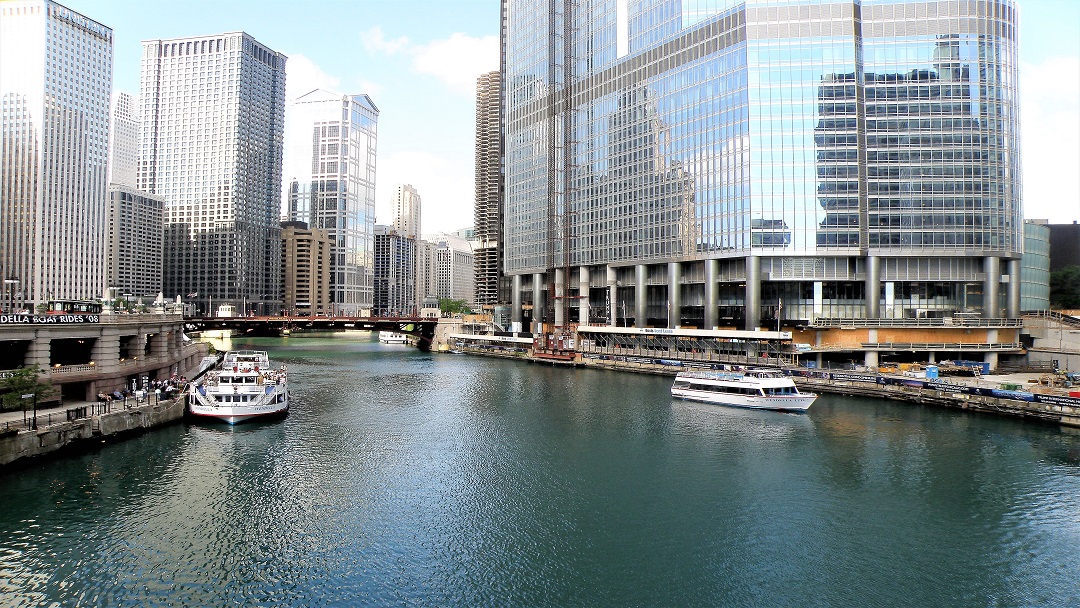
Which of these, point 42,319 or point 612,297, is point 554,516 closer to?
point 42,319

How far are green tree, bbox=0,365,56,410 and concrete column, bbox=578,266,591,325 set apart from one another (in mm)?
132562

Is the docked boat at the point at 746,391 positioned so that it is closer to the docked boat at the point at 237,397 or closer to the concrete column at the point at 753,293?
the concrete column at the point at 753,293

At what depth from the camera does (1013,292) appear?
417 feet

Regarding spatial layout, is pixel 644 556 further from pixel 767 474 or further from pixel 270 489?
pixel 270 489

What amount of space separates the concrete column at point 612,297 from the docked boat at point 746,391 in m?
70.5

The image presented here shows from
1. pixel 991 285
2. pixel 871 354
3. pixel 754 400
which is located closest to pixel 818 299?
pixel 871 354

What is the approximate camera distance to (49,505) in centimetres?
4397

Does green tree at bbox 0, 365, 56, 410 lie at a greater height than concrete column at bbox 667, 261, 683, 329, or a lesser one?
lesser

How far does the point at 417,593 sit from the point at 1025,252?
523ft

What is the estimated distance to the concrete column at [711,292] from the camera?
457 feet

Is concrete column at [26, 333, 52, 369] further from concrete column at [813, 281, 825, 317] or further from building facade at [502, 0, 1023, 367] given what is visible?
concrete column at [813, 281, 825, 317]

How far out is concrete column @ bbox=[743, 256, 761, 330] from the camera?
427 feet

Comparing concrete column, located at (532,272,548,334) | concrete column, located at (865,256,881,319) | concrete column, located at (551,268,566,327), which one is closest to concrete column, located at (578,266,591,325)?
concrete column, located at (551,268,566,327)

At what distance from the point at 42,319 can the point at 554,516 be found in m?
57.3
